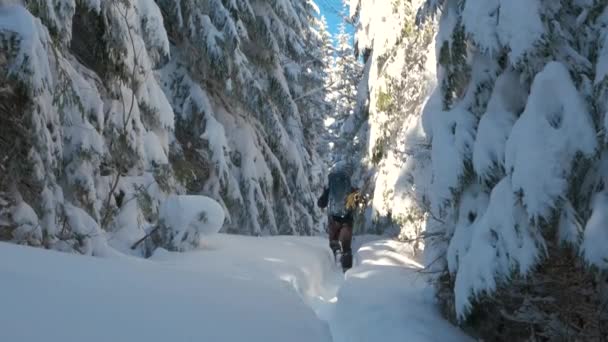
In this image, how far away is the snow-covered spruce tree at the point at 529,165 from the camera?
2893 millimetres

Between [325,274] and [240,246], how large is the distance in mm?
1866

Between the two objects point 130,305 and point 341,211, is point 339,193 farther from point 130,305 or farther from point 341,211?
point 130,305

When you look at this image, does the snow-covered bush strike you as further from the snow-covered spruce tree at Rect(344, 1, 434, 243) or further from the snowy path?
the snow-covered spruce tree at Rect(344, 1, 434, 243)

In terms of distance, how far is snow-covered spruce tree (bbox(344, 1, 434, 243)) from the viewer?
24.6ft

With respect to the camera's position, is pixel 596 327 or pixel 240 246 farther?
pixel 240 246

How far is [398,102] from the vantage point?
28.9 ft

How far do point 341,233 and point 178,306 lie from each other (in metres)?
6.61

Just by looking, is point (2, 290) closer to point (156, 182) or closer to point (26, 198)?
point (26, 198)

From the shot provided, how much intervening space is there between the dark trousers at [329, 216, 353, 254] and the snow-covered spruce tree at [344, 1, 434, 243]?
48 centimetres

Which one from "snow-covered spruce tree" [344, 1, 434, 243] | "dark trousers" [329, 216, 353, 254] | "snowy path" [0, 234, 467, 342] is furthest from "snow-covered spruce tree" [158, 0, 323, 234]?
"snowy path" [0, 234, 467, 342]

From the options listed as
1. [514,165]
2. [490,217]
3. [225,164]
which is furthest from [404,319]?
[225,164]

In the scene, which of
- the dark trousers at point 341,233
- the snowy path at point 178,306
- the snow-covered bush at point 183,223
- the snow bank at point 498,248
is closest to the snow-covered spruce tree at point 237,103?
the snow-covered bush at point 183,223

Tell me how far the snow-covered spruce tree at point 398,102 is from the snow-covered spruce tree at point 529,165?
329 centimetres

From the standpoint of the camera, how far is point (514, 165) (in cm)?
301
